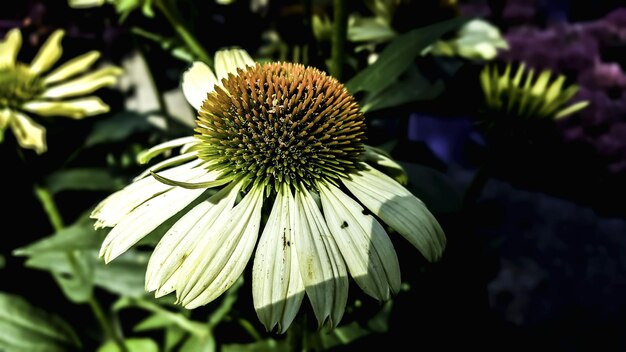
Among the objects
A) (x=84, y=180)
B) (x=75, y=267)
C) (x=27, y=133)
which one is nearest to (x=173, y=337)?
(x=75, y=267)

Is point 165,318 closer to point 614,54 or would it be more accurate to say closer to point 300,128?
point 300,128

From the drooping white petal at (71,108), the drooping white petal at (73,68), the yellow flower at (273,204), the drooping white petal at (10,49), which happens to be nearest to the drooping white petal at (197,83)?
the yellow flower at (273,204)

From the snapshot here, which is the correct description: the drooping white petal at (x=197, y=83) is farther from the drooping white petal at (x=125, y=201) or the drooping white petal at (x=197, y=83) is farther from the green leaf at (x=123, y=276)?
the green leaf at (x=123, y=276)

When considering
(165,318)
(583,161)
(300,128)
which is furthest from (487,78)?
(165,318)

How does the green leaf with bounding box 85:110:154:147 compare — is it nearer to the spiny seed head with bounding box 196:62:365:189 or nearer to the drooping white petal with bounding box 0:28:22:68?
the drooping white petal with bounding box 0:28:22:68

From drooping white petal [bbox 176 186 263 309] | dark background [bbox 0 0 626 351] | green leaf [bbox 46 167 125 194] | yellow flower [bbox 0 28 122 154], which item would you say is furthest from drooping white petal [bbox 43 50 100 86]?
drooping white petal [bbox 176 186 263 309]

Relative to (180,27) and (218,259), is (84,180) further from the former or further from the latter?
(218,259)
